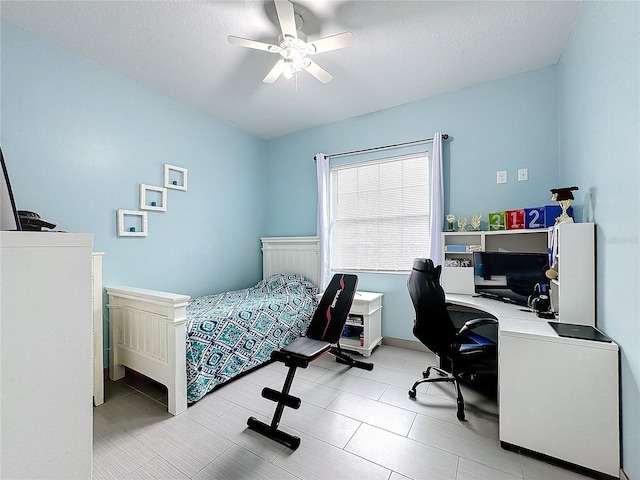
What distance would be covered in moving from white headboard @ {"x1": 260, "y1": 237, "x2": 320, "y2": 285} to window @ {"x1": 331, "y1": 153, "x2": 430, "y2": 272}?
26 centimetres

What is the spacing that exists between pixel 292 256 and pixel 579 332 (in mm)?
3024

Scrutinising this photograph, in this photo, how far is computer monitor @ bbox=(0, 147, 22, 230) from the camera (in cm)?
80

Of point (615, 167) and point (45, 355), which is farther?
point (615, 167)

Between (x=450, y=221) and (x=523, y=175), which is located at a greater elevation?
(x=523, y=175)

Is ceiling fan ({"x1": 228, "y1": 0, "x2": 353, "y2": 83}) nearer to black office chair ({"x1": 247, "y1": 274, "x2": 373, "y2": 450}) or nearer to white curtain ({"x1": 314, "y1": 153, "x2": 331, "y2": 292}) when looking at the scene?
white curtain ({"x1": 314, "y1": 153, "x2": 331, "y2": 292})

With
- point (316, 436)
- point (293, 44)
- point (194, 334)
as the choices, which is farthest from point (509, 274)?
point (194, 334)

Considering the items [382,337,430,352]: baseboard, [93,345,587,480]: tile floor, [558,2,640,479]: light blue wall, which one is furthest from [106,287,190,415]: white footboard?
[558,2,640,479]: light blue wall

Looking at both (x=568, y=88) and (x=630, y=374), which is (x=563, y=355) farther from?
(x=568, y=88)

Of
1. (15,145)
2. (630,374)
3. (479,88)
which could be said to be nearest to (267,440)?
(630,374)

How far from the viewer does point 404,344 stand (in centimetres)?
321

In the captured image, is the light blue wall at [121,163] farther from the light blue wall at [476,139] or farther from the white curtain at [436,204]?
the white curtain at [436,204]

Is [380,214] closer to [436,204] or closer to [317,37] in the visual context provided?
[436,204]

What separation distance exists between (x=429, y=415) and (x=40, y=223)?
2.48 meters

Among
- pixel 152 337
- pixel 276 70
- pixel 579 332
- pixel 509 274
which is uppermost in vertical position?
pixel 276 70
